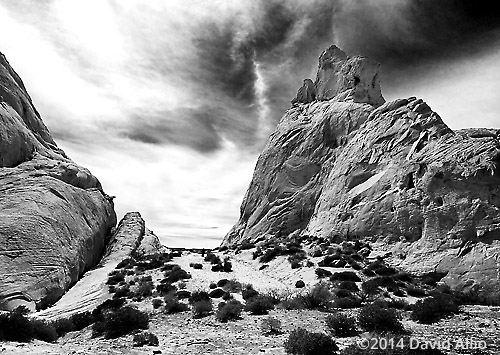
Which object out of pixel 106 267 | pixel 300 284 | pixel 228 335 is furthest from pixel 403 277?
pixel 106 267

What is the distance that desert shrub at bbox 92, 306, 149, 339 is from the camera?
1438cm

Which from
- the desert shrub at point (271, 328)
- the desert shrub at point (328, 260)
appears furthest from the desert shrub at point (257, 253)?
the desert shrub at point (271, 328)

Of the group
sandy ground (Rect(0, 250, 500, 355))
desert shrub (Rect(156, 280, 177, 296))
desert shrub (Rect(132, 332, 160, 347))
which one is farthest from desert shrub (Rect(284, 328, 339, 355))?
desert shrub (Rect(156, 280, 177, 296))

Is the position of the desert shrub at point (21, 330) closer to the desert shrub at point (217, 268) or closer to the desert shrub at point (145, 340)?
the desert shrub at point (145, 340)

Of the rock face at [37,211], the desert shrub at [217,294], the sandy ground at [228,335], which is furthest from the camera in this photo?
the rock face at [37,211]

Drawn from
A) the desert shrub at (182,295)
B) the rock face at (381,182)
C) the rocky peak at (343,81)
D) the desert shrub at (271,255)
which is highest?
the rocky peak at (343,81)

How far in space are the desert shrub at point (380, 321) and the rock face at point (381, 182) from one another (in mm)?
13905

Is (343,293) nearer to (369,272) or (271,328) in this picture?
(369,272)

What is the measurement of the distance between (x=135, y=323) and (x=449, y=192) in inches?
995

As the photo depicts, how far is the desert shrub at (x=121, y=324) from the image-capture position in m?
14.4

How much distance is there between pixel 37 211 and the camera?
1146 inches

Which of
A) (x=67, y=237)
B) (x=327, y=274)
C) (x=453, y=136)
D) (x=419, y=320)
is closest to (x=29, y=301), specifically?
(x=67, y=237)

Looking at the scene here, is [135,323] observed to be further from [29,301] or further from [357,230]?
[357,230]

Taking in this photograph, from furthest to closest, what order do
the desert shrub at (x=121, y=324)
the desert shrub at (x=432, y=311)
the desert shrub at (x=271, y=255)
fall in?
the desert shrub at (x=271, y=255) → the desert shrub at (x=121, y=324) → the desert shrub at (x=432, y=311)
